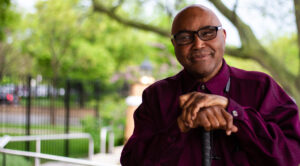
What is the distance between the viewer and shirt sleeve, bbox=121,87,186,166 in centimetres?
112

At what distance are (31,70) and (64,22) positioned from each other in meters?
10.5

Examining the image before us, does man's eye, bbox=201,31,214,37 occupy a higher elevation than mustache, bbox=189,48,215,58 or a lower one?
higher

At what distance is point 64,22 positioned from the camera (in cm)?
1628

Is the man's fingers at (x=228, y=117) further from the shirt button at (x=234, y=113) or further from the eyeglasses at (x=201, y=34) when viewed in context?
the eyeglasses at (x=201, y=34)

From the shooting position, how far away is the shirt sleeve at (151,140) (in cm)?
112

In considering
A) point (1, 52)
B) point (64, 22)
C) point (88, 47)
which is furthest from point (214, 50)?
point (1, 52)

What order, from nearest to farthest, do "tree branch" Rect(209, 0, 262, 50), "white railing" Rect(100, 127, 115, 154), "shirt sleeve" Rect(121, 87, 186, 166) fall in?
"shirt sleeve" Rect(121, 87, 186, 166) → "tree branch" Rect(209, 0, 262, 50) → "white railing" Rect(100, 127, 115, 154)

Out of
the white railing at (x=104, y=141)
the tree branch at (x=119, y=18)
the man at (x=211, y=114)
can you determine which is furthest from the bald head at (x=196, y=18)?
the tree branch at (x=119, y=18)

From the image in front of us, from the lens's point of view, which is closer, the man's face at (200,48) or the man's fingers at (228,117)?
the man's fingers at (228,117)

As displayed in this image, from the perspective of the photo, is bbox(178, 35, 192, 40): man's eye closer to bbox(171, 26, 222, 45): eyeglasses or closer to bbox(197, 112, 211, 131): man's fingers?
bbox(171, 26, 222, 45): eyeglasses

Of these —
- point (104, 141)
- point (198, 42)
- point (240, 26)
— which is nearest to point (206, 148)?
point (198, 42)

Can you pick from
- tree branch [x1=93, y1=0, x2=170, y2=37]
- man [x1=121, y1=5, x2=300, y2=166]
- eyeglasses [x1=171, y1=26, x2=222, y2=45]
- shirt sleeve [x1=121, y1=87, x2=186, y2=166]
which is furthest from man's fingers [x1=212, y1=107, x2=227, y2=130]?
tree branch [x1=93, y1=0, x2=170, y2=37]

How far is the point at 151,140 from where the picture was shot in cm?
118

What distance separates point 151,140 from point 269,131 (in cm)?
39
